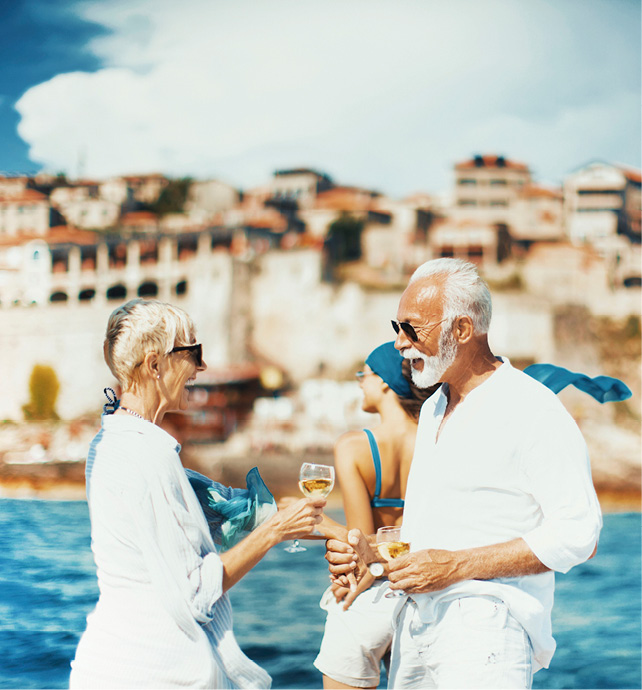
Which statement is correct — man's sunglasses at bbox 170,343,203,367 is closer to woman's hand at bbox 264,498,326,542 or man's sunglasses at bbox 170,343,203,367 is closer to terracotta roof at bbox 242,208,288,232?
woman's hand at bbox 264,498,326,542

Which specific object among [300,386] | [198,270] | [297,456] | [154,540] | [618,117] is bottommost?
[297,456]

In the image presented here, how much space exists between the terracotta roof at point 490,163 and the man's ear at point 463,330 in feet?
92.5

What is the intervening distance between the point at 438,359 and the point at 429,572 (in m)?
0.42

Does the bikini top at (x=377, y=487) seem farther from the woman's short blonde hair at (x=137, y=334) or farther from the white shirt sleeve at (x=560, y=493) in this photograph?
the woman's short blonde hair at (x=137, y=334)

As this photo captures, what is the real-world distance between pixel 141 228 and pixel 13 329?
584cm

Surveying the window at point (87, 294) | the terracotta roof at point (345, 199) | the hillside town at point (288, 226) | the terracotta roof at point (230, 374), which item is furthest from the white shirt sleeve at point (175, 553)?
the terracotta roof at point (345, 199)

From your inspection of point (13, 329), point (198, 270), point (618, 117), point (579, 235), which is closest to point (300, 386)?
point (198, 270)

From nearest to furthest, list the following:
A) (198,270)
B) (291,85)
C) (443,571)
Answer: (443,571)
(291,85)
(198,270)

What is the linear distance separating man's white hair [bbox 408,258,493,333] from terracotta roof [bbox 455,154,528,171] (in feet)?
92.3

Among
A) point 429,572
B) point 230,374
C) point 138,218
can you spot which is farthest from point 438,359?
point 138,218

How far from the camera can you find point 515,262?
28.2m

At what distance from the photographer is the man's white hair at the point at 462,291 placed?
1.66 m

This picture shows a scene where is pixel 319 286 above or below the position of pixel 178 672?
above

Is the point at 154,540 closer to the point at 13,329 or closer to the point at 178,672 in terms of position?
the point at 178,672
